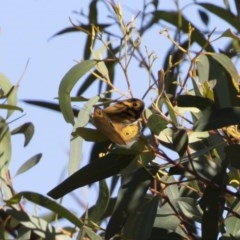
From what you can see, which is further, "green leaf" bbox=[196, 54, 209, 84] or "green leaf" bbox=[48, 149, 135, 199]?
"green leaf" bbox=[196, 54, 209, 84]

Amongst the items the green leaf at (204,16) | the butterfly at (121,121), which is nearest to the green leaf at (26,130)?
the butterfly at (121,121)

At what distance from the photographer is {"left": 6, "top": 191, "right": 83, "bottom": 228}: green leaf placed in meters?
1.59

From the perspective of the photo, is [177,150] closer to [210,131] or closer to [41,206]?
[210,131]

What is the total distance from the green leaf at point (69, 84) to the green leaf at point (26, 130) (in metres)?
0.24

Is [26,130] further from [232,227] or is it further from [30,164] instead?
[232,227]

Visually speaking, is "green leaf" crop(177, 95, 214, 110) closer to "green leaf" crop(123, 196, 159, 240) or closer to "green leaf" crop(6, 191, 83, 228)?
"green leaf" crop(123, 196, 159, 240)

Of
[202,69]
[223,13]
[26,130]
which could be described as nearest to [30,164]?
[26,130]

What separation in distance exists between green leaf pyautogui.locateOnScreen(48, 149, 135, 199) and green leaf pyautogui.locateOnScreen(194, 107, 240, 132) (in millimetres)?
121

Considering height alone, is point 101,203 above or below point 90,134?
below

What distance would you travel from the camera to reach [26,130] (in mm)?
1797

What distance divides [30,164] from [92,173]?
0.41 meters

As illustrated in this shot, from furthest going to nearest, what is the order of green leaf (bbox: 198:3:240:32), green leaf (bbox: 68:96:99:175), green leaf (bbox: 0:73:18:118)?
green leaf (bbox: 198:3:240:32), green leaf (bbox: 0:73:18:118), green leaf (bbox: 68:96:99:175)

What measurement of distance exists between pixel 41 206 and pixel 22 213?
6 cm

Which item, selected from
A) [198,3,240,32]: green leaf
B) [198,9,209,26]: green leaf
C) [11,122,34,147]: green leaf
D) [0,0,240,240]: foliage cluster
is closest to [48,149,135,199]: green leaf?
[0,0,240,240]: foliage cluster
